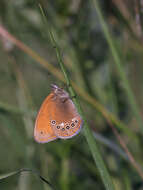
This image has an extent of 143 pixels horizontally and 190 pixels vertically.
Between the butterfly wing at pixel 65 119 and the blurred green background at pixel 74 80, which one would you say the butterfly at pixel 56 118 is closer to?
the butterfly wing at pixel 65 119

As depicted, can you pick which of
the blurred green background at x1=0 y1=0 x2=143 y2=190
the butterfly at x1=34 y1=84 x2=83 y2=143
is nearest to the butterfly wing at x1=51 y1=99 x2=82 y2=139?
the butterfly at x1=34 y1=84 x2=83 y2=143

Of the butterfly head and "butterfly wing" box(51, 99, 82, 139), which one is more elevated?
the butterfly head

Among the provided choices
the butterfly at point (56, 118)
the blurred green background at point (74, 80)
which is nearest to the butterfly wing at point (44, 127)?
the butterfly at point (56, 118)

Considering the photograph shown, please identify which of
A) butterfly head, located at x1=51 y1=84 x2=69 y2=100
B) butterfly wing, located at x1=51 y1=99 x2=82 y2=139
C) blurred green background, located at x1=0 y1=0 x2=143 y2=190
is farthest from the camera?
blurred green background, located at x1=0 y1=0 x2=143 y2=190

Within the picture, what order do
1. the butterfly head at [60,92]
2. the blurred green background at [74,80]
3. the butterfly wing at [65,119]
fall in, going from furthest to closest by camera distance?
1. the blurred green background at [74,80]
2. the butterfly head at [60,92]
3. the butterfly wing at [65,119]

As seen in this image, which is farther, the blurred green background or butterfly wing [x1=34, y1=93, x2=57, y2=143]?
the blurred green background

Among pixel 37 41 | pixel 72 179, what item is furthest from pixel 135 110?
pixel 37 41

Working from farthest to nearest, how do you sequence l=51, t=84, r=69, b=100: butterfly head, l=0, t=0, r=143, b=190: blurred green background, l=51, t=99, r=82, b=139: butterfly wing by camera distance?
l=0, t=0, r=143, b=190: blurred green background, l=51, t=84, r=69, b=100: butterfly head, l=51, t=99, r=82, b=139: butterfly wing

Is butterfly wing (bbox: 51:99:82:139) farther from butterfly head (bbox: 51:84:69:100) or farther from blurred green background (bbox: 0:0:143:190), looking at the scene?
blurred green background (bbox: 0:0:143:190)
